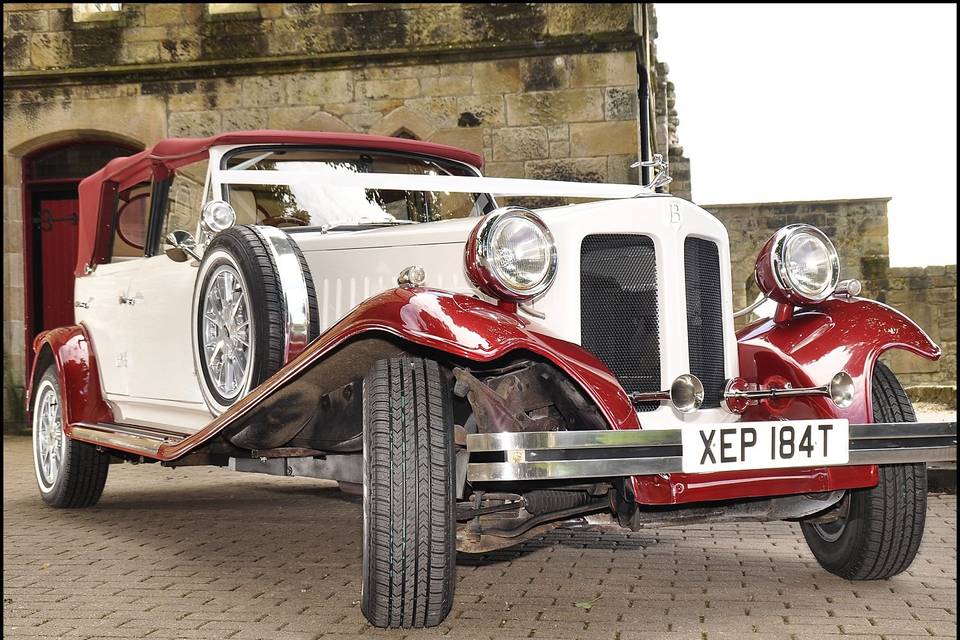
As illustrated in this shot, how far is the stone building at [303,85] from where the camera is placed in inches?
413

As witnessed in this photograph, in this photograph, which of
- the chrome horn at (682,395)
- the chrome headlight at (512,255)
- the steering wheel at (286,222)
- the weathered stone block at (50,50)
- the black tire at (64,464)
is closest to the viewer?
the chrome headlight at (512,255)

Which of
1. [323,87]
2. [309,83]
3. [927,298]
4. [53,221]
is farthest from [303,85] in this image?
[927,298]

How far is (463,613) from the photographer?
144 inches

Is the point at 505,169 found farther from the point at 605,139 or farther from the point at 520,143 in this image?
the point at 605,139

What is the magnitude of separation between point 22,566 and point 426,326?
262 cm

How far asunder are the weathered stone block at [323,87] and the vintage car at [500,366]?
19.4ft

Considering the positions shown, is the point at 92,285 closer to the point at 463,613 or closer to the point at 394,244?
the point at 394,244

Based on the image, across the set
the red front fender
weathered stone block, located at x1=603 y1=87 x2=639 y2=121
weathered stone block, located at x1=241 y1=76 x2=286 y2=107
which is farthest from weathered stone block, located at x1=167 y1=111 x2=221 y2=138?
the red front fender

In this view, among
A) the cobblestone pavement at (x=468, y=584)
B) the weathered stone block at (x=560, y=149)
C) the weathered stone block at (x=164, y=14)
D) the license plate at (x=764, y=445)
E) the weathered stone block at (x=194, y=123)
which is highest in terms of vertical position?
the weathered stone block at (x=164, y=14)

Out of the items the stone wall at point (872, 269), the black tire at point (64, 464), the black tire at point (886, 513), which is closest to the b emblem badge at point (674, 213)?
the black tire at point (886, 513)

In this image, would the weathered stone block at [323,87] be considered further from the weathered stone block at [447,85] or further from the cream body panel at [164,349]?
the cream body panel at [164,349]

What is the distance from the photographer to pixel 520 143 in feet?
35.0

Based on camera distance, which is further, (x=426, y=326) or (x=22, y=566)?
(x=22, y=566)

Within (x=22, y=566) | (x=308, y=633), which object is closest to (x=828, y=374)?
(x=308, y=633)
